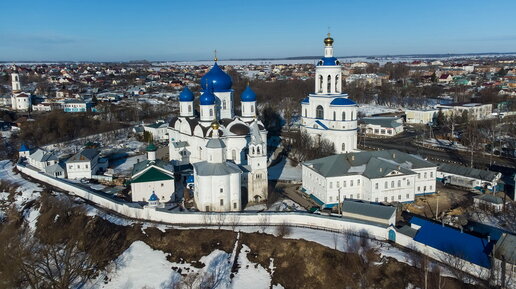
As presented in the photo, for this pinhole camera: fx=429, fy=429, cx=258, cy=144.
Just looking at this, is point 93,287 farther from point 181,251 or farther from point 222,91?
point 222,91

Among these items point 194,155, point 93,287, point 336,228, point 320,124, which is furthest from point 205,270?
point 320,124

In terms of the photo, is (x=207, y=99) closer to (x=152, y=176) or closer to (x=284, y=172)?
(x=152, y=176)

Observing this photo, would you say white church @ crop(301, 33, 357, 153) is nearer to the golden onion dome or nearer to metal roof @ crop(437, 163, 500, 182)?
the golden onion dome

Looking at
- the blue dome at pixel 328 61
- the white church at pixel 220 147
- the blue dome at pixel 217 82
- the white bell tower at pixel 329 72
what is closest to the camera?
the white church at pixel 220 147

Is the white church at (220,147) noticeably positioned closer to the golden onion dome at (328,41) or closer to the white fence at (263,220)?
the white fence at (263,220)

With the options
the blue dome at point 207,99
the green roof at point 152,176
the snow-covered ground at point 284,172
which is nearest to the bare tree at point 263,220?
the green roof at point 152,176

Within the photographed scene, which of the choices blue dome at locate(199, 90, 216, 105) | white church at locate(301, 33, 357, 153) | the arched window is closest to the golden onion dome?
white church at locate(301, 33, 357, 153)
